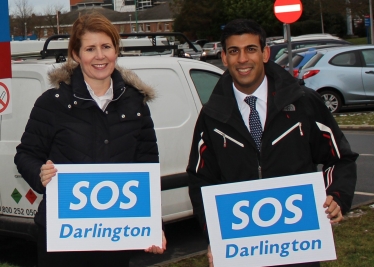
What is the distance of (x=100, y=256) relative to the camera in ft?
11.4

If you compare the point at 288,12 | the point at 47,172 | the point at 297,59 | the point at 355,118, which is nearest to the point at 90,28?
the point at 47,172

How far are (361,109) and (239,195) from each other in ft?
52.0

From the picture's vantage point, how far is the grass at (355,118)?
1525cm

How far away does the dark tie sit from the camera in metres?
3.24

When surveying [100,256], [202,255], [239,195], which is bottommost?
[202,255]

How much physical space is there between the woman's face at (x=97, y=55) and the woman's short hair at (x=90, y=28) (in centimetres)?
2

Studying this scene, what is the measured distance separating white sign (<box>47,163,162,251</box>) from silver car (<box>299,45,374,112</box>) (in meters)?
14.1

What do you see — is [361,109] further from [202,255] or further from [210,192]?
[210,192]

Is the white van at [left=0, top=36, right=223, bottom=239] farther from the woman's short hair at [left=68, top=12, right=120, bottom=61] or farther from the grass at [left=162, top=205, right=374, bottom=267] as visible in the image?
the woman's short hair at [left=68, top=12, right=120, bottom=61]

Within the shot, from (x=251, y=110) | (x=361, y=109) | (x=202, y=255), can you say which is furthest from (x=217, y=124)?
(x=361, y=109)

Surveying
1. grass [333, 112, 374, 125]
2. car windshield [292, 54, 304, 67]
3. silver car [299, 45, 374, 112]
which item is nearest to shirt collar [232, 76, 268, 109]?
grass [333, 112, 374, 125]

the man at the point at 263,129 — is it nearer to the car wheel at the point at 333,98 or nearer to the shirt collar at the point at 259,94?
the shirt collar at the point at 259,94

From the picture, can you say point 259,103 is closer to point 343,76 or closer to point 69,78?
point 69,78

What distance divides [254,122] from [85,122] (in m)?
0.80
